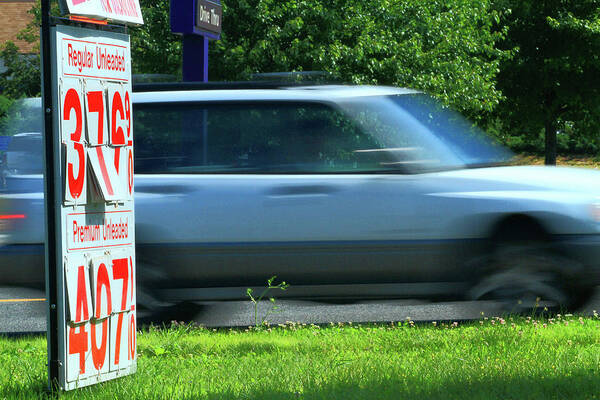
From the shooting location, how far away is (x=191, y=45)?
9.40 metres

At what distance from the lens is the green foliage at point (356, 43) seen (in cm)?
2152

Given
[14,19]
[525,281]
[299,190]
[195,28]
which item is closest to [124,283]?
[299,190]

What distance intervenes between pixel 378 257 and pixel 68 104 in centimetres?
322

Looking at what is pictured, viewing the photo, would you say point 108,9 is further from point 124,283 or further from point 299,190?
point 299,190

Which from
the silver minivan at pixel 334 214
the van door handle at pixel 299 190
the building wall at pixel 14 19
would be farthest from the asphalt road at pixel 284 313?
the building wall at pixel 14 19

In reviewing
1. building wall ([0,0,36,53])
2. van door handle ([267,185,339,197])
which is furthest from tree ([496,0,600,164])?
building wall ([0,0,36,53])

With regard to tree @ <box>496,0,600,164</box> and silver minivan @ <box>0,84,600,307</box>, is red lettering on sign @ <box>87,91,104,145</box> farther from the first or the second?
tree @ <box>496,0,600,164</box>

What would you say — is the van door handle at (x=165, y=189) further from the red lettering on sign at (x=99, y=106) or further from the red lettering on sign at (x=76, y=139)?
the red lettering on sign at (x=76, y=139)

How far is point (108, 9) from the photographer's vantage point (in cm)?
426

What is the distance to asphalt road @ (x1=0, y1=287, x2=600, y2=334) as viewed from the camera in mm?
7060

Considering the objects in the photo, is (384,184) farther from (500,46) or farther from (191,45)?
(500,46)

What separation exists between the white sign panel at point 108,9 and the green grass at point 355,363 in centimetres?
183

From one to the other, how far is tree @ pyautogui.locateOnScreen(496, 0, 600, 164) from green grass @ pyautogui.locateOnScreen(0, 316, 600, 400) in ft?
96.5

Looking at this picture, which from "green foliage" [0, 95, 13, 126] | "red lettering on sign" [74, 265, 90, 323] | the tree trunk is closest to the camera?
"red lettering on sign" [74, 265, 90, 323]
